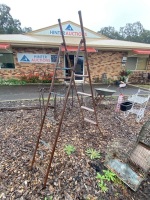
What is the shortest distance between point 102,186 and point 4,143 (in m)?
2.19

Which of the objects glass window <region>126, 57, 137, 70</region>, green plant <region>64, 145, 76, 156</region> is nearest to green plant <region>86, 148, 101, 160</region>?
green plant <region>64, 145, 76, 156</region>

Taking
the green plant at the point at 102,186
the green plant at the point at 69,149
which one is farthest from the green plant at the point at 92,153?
the green plant at the point at 102,186

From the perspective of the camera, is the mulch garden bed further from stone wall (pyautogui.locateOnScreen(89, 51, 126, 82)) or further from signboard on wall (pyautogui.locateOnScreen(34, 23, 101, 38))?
signboard on wall (pyautogui.locateOnScreen(34, 23, 101, 38))

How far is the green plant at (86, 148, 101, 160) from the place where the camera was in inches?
102

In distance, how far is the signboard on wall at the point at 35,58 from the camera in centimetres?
928

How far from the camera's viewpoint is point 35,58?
944 centimetres

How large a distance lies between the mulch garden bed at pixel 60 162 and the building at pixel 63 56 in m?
6.30

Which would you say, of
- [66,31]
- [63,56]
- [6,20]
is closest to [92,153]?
[63,56]

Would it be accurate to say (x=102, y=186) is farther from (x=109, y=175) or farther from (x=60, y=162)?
(x=60, y=162)

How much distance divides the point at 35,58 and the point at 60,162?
8481mm

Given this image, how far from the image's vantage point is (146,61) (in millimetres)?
11602

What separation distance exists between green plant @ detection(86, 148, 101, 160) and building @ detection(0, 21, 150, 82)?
7238 mm

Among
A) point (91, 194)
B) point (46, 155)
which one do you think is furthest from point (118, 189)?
point (46, 155)

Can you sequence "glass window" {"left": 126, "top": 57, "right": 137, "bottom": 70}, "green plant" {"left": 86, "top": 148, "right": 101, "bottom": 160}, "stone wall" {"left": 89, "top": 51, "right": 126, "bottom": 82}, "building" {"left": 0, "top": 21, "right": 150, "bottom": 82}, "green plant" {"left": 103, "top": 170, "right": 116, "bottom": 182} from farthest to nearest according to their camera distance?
"glass window" {"left": 126, "top": 57, "right": 137, "bottom": 70}, "stone wall" {"left": 89, "top": 51, "right": 126, "bottom": 82}, "building" {"left": 0, "top": 21, "right": 150, "bottom": 82}, "green plant" {"left": 86, "top": 148, "right": 101, "bottom": 160}, "green plant" {"left": 103, "top": 170, "right": 116, "bottom": 182}
